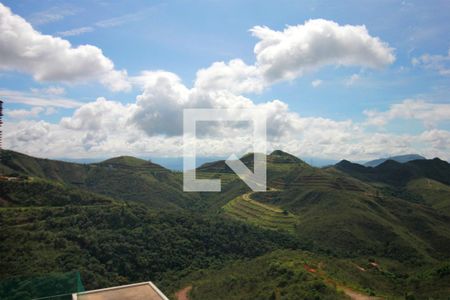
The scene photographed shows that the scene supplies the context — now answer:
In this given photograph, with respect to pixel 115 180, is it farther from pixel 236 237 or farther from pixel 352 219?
pixel 352 219

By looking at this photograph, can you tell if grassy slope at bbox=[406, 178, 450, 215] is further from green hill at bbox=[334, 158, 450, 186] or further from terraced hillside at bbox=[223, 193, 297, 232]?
terraced hillside at bbox=[223, 193, 297, 232]

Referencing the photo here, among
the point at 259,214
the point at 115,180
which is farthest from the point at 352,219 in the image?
the point at 115,180

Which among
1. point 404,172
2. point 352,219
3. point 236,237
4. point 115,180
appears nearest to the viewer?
point 236,237

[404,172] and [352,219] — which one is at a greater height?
[404,172]

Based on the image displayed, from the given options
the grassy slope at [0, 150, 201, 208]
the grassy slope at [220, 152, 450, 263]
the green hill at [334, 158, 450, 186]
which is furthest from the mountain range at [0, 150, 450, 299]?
the green hill at [334, 158, 450, 186]

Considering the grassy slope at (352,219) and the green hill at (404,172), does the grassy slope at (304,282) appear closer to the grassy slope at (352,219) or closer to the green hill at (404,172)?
the grassy slope at (352,219)

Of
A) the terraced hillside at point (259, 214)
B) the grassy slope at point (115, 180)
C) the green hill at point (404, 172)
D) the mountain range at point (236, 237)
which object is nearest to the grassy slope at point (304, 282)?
the mountain range at point (236, 237)

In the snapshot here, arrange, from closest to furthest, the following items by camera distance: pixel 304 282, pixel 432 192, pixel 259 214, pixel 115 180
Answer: pixel 304 282 < pixel 259 214 < pixel 432 192 < pixel 115 180

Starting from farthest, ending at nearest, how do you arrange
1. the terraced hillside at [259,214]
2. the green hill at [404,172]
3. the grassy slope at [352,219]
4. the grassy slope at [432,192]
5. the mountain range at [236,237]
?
1. the green hill at [404,172]
2. the grassy slope at [432,192]
3. the terraced hillside at [259,214]
4. the grassy slope at [352,219]
5. the mountain range at [236,237]

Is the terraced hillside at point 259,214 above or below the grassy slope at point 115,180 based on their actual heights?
below
